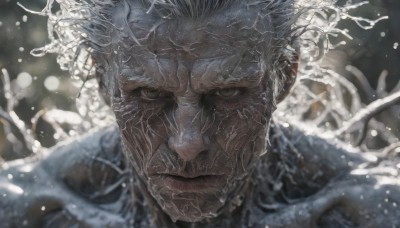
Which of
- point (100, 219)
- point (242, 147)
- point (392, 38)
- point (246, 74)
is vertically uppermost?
point (246, 74)

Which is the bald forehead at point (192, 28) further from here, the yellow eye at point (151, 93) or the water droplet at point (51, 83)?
the water droplet at point (51, 83)

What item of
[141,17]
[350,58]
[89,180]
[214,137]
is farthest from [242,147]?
[350,58]

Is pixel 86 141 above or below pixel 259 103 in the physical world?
below

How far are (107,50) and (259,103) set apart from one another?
0.33m

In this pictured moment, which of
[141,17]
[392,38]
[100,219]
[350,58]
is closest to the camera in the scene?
[141,17]

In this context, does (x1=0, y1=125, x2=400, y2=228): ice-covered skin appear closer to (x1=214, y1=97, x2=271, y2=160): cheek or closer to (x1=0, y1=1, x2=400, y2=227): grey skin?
(x1=0, y1=1, x2=400, y2=227): grey skin

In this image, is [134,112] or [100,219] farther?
[100,219]

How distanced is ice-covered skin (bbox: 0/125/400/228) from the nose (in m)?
0.36

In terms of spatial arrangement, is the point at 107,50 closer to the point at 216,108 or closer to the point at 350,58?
the point at 216,108

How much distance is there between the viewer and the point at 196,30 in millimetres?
2314

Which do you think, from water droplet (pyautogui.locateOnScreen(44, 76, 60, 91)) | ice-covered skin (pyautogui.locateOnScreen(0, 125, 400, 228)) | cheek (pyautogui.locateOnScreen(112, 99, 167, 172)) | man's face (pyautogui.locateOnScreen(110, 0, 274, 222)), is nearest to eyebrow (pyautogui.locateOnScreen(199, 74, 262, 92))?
man's face (pyautogui.locateOnScreen(110, 0, 274, 222))

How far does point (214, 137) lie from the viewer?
237 cm

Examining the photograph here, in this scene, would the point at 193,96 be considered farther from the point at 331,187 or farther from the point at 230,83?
the point at 331,187

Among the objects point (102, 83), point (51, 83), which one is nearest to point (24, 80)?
point (51, 83)
